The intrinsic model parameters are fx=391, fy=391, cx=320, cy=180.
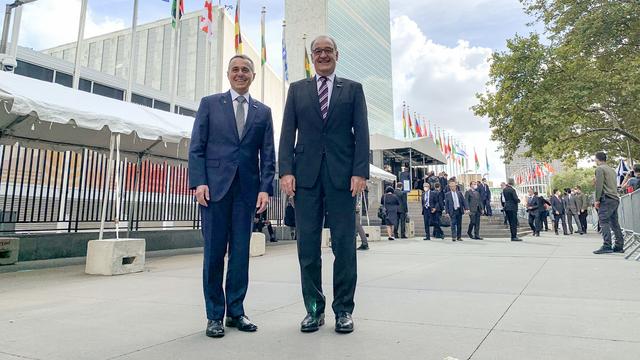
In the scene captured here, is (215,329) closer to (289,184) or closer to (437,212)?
(289,184)

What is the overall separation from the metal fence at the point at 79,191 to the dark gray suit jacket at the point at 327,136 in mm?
4984

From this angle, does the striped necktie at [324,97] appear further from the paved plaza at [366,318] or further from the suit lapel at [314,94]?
the paved plaza at [366,318]

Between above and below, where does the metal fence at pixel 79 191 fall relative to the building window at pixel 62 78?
below

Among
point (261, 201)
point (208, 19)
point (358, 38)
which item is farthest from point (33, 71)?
point (358, 38)

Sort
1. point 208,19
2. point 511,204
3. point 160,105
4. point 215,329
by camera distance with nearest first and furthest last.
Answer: point 215,329 → point 511,204 → point 208,19 → point 160,105

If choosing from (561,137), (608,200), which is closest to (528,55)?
(561,137)

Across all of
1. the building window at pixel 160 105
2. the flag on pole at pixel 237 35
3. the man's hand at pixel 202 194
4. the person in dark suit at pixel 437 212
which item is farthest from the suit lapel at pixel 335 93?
the building window at pixel 160 105

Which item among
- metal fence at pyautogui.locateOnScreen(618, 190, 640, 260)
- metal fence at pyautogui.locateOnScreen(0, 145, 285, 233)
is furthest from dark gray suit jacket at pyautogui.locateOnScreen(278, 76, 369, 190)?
metal fence at pyautogui.locateOnScreen(618, 190, 640, 260)

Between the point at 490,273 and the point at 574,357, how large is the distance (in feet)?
11.6

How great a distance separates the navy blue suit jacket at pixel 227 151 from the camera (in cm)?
284

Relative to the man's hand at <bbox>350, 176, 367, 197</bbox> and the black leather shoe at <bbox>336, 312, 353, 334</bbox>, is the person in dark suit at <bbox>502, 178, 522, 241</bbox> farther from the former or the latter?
the black leather shoe at <bbox>336, 312, 353, 334</bbox>

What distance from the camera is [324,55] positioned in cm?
296

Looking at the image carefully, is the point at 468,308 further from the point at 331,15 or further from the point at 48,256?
the point at 331,15

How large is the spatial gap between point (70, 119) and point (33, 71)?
2791 centimetres
